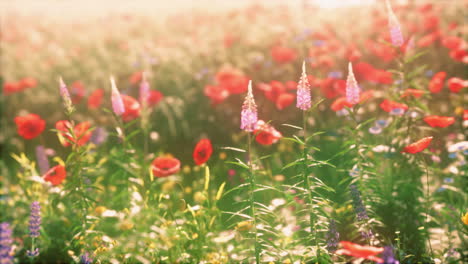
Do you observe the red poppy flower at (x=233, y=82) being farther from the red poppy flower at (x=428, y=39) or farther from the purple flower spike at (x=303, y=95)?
the red poppy flower at (x=428, y=39)

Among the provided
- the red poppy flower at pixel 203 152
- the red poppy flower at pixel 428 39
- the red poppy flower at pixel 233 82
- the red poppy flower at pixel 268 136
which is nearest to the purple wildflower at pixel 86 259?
the red poppy flower at pixel 203 152

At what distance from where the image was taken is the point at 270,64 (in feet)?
15.8

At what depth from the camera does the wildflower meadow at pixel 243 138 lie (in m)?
2.29

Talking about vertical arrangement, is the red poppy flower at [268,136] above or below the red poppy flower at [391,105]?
below

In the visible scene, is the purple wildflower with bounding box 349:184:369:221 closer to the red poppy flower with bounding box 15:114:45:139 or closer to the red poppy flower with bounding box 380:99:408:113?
the red poppy flower with bounding box 380:99:408:113

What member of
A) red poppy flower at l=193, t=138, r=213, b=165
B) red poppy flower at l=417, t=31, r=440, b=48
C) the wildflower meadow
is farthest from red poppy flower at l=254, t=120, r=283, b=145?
red poppy flower at l=417, t=31, r=440, b=48

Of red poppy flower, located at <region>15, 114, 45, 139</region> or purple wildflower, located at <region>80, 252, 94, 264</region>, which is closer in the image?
purple wildflower, located at <region>80, 252, 94, 264</region>

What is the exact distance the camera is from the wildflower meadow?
2289 mm

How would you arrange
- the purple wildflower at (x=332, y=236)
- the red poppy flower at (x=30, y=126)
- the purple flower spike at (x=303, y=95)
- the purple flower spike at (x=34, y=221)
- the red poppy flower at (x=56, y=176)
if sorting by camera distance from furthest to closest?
the red poppy flower at (x=30, y=126) < the red poppy flower at (x=56, y=176) < the purple flower spike at (x=34, y=221) < the purple wildflower at (x=332, y=236) < the purple flower spike at (x=303, y=95)

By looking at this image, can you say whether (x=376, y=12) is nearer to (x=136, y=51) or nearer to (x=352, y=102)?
(x=136, y=51)

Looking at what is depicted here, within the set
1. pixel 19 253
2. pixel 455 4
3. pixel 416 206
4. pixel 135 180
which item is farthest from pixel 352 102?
pixel 455 4

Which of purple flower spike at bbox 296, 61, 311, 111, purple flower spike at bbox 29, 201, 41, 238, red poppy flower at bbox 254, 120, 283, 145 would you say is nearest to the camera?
purple flower spike at bbox 296, 61, 311, 111

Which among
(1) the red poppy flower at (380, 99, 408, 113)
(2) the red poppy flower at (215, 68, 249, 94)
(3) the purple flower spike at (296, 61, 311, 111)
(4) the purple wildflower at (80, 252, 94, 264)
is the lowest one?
(4) the purple wildflower at (80, 252, 94, 264)

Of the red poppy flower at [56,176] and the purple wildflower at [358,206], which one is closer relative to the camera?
the purple wildflower at [358,206]
